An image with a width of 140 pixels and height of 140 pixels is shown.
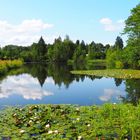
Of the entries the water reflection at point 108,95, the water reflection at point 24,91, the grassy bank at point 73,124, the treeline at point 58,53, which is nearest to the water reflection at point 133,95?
the water reflection at point 108,95

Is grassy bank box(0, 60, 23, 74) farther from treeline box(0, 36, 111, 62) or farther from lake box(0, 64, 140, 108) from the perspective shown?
treeline box(0, 36, 111, 62)

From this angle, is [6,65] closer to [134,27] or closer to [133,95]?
[134,27]

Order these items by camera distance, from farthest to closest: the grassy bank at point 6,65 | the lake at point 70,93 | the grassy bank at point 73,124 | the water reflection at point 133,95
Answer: the grassy bank at point 6,65, the lake at point 70,93, the water reflection at point 133,95, the grassy bank at point 73,124

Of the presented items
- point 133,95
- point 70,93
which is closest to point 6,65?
point 70,93

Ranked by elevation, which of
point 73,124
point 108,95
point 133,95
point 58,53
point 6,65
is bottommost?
point 108,95

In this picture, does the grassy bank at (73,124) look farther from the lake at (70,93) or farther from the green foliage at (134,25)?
the green foliage at (134,25)

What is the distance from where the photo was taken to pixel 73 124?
11422 millimetres

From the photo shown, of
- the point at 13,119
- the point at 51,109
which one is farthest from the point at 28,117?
the point at 51,109

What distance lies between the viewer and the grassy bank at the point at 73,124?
9.95 m

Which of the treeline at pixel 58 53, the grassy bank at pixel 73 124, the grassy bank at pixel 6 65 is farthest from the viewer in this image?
the treeline at pixel 58 53

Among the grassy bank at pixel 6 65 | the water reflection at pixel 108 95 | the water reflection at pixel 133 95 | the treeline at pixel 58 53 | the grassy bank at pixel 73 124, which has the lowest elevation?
the water reflection at pixel 108 95

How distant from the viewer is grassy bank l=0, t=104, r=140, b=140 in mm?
9945

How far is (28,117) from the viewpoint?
12.9m

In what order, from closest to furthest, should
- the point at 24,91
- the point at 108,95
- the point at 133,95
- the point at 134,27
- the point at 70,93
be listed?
the point at 133,95
the point at 108,95
the point at 70,93
the point at 24,91
the point at 134,27
